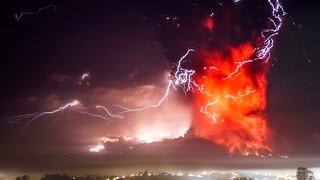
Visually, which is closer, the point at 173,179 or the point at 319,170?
the point at 319,170

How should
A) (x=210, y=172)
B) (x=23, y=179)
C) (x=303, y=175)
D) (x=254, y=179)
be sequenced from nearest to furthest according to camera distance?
(x=303, y=175) < (x=254, y=179) < (x=23, y=179) < (x=210, y=172)

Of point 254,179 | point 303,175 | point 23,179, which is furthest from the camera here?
point 23,179

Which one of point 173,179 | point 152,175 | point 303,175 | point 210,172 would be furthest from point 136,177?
point 303,175

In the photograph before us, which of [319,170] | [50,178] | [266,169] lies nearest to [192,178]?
[266,169]

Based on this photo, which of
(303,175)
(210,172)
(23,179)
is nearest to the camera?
(303,175)

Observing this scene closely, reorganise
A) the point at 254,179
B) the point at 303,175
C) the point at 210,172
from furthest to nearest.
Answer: the point at 210,172
the point at 254,179
the point at 303,175

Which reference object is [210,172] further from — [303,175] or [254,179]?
[303,175]

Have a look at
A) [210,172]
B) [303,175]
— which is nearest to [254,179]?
[303,175]

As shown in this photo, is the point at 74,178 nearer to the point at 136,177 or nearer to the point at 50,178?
the point at 50,178

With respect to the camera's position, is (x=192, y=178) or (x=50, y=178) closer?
(x=192, y=178)
